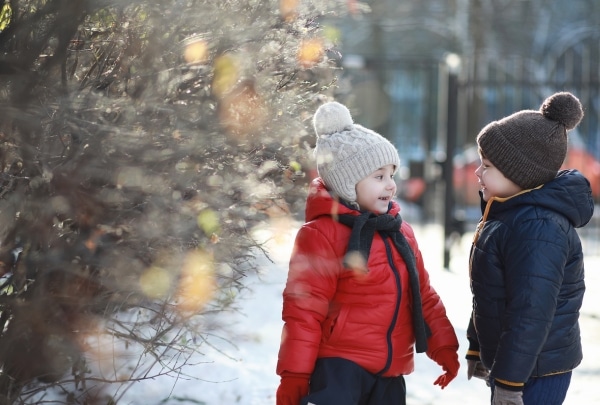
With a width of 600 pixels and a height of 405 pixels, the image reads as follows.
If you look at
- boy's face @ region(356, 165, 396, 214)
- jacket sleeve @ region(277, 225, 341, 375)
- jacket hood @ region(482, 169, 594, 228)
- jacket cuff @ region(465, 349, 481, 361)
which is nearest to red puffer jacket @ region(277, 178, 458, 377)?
jacket sleeve @ region(277, 225, 341, 375)

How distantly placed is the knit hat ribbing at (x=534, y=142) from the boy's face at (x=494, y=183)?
27 millimetres

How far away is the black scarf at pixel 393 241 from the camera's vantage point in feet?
10.1

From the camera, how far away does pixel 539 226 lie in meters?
2.89

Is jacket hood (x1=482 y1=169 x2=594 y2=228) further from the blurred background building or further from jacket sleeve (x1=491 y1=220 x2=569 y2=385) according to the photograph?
the blurred background building

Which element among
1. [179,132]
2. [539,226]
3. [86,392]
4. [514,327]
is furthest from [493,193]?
[86,392]

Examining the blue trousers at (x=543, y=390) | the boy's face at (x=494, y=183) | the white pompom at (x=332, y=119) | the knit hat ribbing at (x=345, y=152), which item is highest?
the white pompom at (x=332, y=119)

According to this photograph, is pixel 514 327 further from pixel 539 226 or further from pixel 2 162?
pixel 2 162

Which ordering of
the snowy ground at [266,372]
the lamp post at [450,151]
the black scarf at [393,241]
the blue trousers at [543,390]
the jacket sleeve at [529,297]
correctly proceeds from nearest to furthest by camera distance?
the jacket sleeve at [529,297] < the blue trousers at [543,390] < the black scarf at [393,241] < the snowy ground at [266,372] < the lamp post at [450,151]

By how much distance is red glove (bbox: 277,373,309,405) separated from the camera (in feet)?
9.94

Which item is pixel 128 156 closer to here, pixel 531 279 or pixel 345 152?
pixel 345 152

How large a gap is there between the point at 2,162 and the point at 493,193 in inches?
65.1

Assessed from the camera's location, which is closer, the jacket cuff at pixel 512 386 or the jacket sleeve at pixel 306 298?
the jacket cuff at pixel 512 386

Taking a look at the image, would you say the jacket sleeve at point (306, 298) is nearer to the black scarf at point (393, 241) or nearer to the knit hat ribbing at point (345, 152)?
the black scarf at point (393, 241)

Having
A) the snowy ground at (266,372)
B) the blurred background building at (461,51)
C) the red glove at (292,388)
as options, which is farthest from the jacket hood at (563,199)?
the blurred background building at (461,51)
